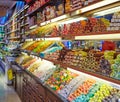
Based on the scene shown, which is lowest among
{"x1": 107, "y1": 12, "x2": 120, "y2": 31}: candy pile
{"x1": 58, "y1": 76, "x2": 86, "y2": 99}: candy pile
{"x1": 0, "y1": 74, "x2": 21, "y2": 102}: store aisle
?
{"x1": 0, "y1": 74, "x2": 21, "y2": 102}: store aisle

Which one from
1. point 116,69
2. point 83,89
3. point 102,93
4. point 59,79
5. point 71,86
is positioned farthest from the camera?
point 59,79

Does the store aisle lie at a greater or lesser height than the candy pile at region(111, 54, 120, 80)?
lesser

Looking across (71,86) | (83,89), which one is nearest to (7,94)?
(71,86)

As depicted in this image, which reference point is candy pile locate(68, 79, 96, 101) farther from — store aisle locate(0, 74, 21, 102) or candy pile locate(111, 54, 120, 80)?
store aisle locate(0, 74, 21, 102)

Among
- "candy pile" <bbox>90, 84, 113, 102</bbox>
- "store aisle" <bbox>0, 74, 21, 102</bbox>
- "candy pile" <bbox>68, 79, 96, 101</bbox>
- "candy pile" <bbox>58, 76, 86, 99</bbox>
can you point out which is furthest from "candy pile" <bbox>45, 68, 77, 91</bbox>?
"store aisle" <bbox>0, 74, 21, 102</bbox>

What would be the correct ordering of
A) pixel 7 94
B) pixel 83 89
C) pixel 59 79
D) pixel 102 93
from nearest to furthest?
1. pixel 102 93
2. pixel 83 89
3. pixel 59 79
4. pixel 7 94

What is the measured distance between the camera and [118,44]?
2.66 m

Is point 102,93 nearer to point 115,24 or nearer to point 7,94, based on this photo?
point 115,24

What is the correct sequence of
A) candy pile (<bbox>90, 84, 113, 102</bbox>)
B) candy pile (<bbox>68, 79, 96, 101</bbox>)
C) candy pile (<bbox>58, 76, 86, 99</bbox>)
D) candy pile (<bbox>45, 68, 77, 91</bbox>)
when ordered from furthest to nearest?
1. candy pile (<bbox>45, 68, 77, 91</bbox>)
2. candy pile (<bbox>58, 76, 86, 99</bbox>)
3. candy pile (<bbox>68, 79, 96, 101</bbox>)
4. candy pile (<bbox>90, 84, 113, 102</bbox>)

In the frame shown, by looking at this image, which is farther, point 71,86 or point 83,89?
point 71,86

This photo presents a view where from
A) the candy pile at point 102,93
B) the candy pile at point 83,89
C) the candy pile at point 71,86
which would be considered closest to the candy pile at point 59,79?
the candy pile at point 71,86

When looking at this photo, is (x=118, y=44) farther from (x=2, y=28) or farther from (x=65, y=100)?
(x=2, y=28)

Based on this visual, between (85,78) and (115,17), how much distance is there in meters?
1.09

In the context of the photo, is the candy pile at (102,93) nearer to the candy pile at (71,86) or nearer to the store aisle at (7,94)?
the candy pile at (71,86)
